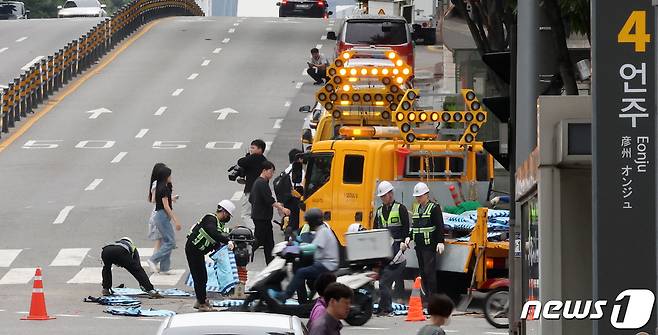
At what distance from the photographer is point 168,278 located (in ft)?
76.6

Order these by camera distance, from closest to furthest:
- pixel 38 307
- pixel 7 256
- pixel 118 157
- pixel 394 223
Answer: pixel 38 307
pixel 394 223
pixel 7 256
pixel 118 157

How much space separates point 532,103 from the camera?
44.7ft

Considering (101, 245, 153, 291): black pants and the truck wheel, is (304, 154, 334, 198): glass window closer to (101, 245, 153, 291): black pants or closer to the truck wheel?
(101, 245, 153, 291): black pants

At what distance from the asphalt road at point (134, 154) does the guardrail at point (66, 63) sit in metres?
0.69

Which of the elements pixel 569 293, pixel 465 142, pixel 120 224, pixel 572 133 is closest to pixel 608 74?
pixel 572 133

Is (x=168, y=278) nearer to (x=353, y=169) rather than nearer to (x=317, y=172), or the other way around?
(x=317, y=172)

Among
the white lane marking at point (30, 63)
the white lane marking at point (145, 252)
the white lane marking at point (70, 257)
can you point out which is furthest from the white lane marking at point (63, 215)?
the white lane marking at point (30, 63)

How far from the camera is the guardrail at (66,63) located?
41.6m

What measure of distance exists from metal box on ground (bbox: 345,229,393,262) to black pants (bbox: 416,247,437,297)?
1167mm

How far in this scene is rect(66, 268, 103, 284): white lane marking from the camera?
910 inches

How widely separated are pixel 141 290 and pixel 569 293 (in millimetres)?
12984

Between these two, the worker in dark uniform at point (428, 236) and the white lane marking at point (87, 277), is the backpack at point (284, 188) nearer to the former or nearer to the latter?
the white lane marking at point (87, 277)

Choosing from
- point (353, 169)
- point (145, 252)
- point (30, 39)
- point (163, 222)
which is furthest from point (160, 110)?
point (163, 222)

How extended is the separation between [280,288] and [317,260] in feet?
1.77
